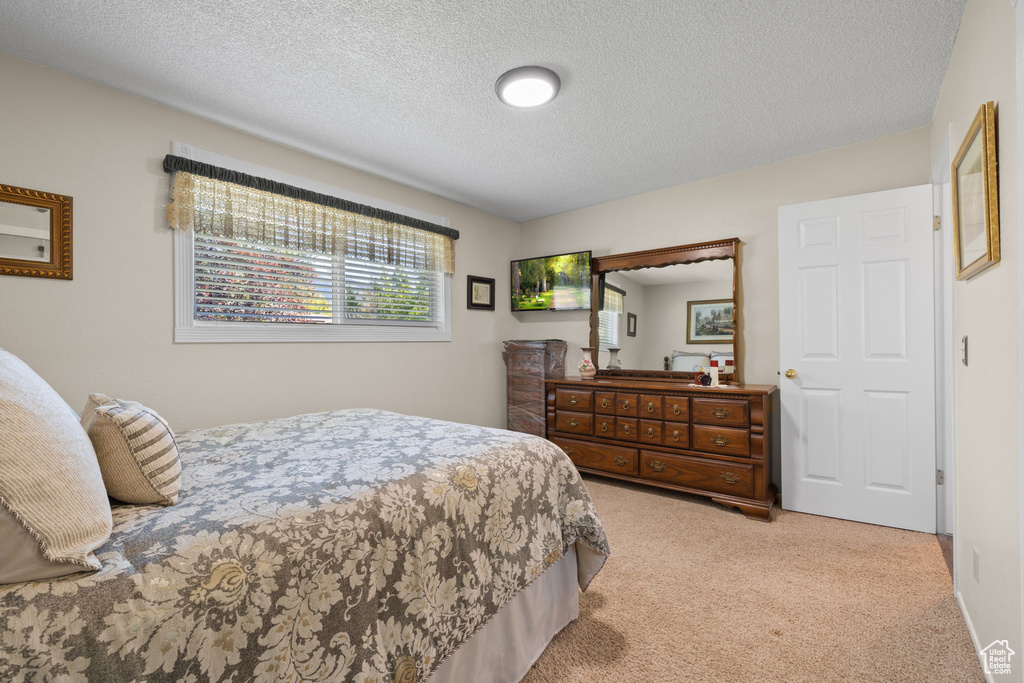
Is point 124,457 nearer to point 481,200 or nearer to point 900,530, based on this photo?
point 481,200

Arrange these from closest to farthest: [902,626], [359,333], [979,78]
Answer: [979,78], [902,626], [359,333]

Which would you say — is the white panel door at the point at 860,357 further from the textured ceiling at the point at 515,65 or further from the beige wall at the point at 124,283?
the beige wall at the point at 124,283

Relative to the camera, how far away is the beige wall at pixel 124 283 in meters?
2.07

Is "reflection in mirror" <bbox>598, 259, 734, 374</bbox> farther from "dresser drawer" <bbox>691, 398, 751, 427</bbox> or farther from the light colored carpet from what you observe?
the light colored carpet

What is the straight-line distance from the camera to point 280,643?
3.09 ft

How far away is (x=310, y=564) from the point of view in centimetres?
102

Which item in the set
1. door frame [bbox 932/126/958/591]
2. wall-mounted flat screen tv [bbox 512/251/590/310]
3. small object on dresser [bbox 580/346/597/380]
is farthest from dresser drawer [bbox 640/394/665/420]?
door frame [bbox 932/126/958/591]

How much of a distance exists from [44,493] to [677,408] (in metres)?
3.22

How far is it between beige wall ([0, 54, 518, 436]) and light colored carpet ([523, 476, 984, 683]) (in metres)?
2.25

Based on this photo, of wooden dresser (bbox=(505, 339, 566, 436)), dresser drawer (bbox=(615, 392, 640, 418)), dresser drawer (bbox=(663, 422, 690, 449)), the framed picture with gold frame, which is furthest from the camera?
wooden dresser (bbox=(505, 339, 566, 436))

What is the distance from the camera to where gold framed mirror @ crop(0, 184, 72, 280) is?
2002mm

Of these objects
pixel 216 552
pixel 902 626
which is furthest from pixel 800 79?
pixel 216 552

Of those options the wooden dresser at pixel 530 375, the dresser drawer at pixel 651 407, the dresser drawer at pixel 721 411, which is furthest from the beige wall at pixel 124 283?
the dresser drawer at pixel 721 411

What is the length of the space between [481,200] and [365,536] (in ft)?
11.6
